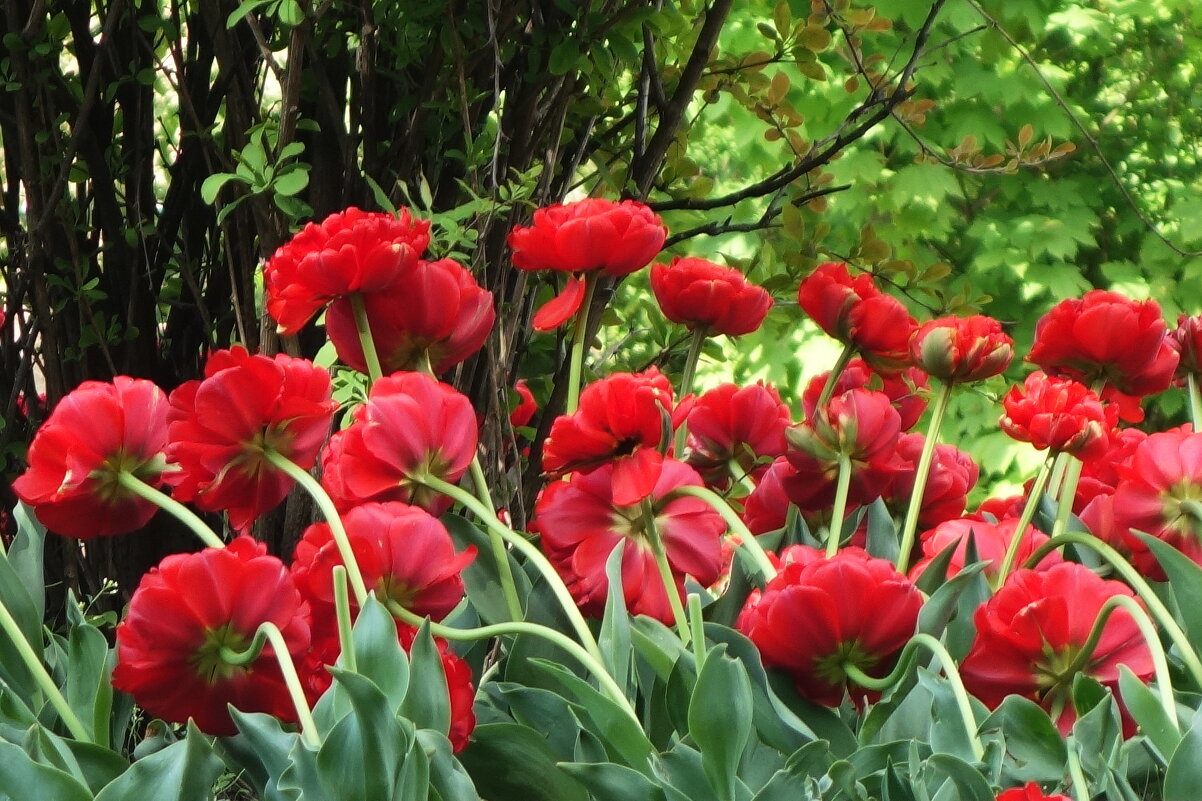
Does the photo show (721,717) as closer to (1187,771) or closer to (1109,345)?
(1187,771)

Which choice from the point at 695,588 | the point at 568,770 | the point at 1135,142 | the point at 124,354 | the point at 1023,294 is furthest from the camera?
the point at 1135,142

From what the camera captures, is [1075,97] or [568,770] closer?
[568,770]

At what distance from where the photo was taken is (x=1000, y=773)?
521 millimetres

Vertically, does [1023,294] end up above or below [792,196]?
below

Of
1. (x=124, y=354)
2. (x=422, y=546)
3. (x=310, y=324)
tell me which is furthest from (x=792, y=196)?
(x=422, y=546)

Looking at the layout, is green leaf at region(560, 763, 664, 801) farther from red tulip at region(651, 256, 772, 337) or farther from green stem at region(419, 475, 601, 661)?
red tulip at region(651, 256, 772, 337)

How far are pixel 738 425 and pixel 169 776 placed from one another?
388 mm

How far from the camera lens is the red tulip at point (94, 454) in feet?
1.87

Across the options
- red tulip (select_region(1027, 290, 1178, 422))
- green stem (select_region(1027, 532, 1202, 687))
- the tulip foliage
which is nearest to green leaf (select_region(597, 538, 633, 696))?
the tulip foliage

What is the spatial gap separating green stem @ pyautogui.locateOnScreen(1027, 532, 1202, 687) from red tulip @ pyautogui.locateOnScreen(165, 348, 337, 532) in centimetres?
34

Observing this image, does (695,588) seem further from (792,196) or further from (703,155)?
(703,155)

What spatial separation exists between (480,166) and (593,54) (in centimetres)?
13

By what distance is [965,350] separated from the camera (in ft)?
2.34

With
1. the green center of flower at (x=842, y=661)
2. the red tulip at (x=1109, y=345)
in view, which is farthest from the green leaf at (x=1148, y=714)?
the red tulip at (x=1109, y=345)
